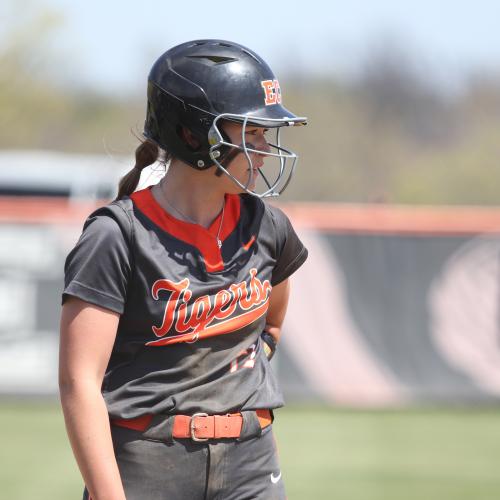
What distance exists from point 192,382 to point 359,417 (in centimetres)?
700

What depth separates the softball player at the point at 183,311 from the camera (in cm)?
296

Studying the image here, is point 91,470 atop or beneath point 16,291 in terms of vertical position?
atop

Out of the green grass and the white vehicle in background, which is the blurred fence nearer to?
the green grass

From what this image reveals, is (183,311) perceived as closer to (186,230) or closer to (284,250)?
(186,230)

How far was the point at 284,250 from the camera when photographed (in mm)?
3438

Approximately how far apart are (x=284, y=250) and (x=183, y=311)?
489 millimetres

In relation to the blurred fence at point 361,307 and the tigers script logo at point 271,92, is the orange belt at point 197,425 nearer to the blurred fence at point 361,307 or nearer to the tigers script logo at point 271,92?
the tigers script logo at point 271,92

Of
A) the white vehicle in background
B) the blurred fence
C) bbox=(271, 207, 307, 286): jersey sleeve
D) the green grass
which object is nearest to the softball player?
bbox=(271, 207, 307, 286): jersey sleeve

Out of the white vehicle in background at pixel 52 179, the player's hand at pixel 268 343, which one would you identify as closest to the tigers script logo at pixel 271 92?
the player's hand at pixel 268 343

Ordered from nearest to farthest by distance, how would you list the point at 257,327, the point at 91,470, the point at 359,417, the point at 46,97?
the point at 91,470 → the point at 257,327 → the point at 359,417 → the point at 46,97

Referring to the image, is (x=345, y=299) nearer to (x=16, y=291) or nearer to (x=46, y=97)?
(x=16, y=291)

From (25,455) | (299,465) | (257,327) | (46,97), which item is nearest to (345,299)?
(299,465)

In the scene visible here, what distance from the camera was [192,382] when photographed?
3.09m

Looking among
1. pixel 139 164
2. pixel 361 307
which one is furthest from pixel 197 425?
pixel 361 307
